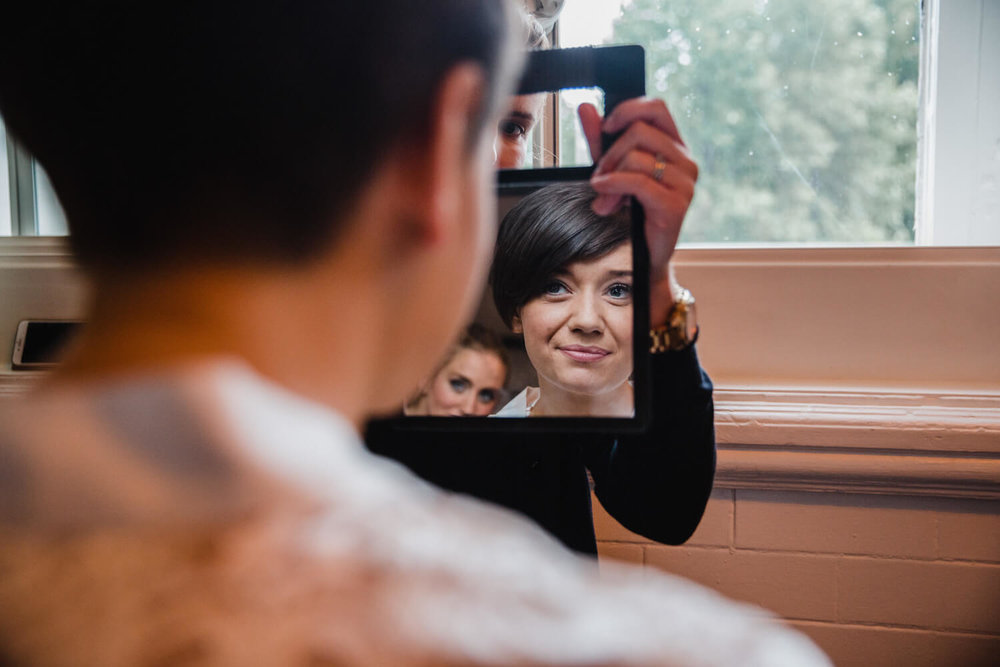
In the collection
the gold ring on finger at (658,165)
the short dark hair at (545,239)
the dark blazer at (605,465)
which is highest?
the gold ring on finger at (658,165)

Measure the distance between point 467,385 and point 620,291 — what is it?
5.8 inches

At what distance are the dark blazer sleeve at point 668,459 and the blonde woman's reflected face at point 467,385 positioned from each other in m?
0.15

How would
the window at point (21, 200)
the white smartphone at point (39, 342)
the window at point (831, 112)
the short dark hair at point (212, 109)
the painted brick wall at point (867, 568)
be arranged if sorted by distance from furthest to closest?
1. the window at point (21, 200)
2. the white smartphone at point (39, 342)
3. the window at point (831, 112)
4. the painted brick wall at point (867, 568)
5. the short dark hair at point (212, 109)

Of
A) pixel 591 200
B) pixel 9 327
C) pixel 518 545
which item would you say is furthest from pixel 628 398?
pixel 9 327

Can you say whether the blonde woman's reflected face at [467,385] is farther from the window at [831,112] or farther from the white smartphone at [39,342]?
the white smartphone at [39,342]

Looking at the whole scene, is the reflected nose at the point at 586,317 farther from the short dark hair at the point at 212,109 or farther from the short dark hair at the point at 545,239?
the short dark hair at the point at 212,109

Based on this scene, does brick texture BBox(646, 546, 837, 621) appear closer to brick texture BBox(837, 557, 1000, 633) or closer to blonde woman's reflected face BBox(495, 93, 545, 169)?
brick texture BBox(837, 557, 1000, 633)

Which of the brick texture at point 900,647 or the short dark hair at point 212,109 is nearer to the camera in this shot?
the short dark hair at point 212,109

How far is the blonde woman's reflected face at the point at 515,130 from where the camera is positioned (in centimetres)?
64

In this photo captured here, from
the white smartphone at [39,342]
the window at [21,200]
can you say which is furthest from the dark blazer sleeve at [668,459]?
the window at [21,200]

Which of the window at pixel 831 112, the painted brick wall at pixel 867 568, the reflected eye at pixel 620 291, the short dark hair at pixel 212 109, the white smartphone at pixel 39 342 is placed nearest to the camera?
the short dark hair at pixel 212 109

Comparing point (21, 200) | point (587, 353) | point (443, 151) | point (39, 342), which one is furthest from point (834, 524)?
point (21, 200)

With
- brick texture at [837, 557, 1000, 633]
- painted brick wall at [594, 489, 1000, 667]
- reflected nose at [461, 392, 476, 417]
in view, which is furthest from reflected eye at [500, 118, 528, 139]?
brick texture at [837, 557, 1000, 633]

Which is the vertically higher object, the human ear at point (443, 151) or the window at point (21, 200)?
the window at point (21, 200)
